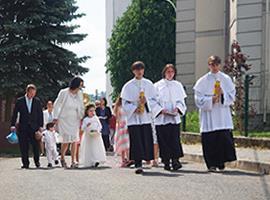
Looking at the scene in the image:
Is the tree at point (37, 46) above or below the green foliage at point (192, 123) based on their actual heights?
above

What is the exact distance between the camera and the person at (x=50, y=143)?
1524cm

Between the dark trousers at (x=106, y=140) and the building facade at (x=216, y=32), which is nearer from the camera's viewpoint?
the dark trousers at (x=106, y=140)

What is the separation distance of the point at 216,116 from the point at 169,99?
3.37 feet

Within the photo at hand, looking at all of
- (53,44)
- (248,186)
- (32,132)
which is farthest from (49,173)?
(53,44)

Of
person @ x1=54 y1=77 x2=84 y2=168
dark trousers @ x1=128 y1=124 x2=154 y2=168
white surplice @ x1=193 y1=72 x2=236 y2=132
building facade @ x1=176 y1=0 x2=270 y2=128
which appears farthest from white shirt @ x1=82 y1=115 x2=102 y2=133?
building facade @ x1=176 y1=0 x2=270 y2=128

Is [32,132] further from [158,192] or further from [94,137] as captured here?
[158,192]

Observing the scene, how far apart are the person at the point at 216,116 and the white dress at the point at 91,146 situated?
125 inches

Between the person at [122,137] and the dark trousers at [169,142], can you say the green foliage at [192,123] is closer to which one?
the person at [122,137]

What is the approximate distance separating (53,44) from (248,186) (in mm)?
22033

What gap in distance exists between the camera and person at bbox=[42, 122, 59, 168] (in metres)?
15.2

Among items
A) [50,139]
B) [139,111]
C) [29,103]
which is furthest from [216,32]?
[139,111]

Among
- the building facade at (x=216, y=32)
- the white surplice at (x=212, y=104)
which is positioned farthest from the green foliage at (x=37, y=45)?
the white surplice at (x=212, y=104)

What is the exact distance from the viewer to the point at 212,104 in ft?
36.3

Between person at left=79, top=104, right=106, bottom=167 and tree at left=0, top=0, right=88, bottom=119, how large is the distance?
14015 mm
